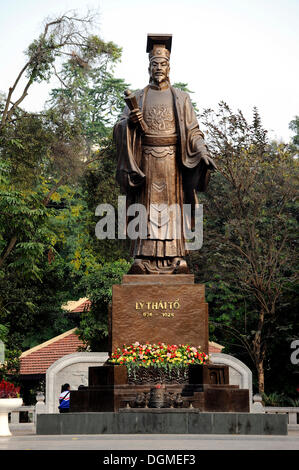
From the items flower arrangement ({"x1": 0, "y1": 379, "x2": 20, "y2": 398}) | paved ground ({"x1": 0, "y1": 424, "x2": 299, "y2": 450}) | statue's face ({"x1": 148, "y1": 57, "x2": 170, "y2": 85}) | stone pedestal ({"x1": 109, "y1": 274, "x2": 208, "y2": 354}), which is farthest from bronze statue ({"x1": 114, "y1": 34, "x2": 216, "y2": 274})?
paved ground ({"x1": 0, "y1": 424, "x2": 299, "y2": 450})

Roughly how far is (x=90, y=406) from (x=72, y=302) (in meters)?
23.6

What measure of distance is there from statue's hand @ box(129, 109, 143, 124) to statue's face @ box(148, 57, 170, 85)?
2.87ft

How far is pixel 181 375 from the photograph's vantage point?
1358 cm

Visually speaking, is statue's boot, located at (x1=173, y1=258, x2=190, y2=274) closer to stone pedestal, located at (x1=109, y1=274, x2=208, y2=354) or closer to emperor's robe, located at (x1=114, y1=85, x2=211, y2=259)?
emperor's robe, located at (x1=114, y1=85, x2=211, y2=259)

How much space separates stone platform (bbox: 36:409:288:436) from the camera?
11.8m

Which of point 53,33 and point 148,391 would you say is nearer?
point 148,391

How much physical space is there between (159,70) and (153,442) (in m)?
7.33

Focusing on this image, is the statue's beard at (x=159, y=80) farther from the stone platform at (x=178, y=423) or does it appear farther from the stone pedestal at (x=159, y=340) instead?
the stone platform at (x=178, y=423)

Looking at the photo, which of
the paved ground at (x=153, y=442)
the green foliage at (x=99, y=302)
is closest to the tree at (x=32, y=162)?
the green foliage at (x=99, y=302)

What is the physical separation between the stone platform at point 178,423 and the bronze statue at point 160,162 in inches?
136

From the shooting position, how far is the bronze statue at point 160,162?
14.9m

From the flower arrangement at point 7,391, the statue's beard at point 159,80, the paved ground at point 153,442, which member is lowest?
the paved ground at point 153,442

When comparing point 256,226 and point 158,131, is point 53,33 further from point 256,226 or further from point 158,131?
point 158,131

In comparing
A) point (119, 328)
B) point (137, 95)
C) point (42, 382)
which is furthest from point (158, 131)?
point (42, 382)
